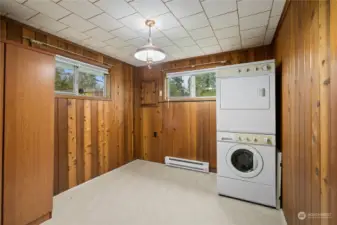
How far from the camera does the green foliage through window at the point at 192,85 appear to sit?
11.6 feet

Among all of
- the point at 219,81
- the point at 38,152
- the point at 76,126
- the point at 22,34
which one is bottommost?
the point at 38,152

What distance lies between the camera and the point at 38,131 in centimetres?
185

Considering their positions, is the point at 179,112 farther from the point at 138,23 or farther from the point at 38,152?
the point at 38,152

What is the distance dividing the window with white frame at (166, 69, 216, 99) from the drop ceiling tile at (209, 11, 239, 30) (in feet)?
4.14

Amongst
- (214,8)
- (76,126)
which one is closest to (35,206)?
(76,126)

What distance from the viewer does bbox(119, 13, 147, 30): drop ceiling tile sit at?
6.64 feet

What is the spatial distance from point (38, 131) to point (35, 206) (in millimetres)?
820

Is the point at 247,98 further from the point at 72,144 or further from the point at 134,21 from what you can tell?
the point at 72,144

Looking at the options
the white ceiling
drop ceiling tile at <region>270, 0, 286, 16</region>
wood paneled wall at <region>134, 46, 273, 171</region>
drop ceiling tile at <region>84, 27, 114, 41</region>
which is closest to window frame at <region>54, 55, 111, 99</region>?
the white ceiling

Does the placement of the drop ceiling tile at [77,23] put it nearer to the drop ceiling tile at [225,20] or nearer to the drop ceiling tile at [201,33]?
the drop ceiling tile at [201,33]

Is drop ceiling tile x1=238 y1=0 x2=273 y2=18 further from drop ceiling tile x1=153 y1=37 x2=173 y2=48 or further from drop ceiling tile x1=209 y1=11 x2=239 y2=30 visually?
drop ceiling tile x1=153 y1=37 x2=173 y2=48

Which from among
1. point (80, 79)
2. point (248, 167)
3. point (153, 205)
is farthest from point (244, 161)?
point (80, 79)

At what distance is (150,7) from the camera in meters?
1.83

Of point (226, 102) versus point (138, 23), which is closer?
point (138, 23)
